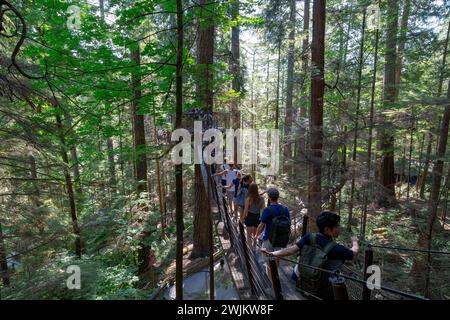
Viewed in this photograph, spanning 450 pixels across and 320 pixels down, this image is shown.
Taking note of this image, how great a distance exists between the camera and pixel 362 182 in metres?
5.96

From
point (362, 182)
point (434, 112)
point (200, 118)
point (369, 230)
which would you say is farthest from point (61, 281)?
point (369, 230)

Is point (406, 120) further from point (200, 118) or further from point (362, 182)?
point (200, 118)

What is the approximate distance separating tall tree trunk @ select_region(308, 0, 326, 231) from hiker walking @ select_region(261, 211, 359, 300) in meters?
3.49

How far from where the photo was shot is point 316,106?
6160 mm

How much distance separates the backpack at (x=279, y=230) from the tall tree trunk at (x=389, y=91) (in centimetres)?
370

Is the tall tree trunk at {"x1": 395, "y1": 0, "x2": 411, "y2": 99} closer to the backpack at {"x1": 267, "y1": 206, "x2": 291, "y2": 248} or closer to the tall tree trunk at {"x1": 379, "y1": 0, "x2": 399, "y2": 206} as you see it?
the tall tree trunk at {"x1": 379, "y1": 0, "x2": 399, "y2": 206}

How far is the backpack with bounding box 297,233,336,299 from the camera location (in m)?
2.50

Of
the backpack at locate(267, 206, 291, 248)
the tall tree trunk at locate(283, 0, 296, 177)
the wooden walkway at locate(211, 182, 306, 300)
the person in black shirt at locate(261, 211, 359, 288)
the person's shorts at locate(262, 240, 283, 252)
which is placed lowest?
the wooden walkway at locate(211, 182, 306, 300)

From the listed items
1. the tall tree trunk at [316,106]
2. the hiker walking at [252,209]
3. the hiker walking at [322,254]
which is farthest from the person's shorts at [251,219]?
the hiker walking at [322,254]

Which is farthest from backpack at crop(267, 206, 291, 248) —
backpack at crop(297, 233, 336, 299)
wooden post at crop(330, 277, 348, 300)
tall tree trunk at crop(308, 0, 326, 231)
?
tall tree trunk at crop(308, 0, 326, 231)

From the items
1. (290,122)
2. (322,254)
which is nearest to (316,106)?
(290,122)

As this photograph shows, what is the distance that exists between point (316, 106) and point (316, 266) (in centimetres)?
449

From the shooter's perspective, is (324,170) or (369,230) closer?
(324,170)

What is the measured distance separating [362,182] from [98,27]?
6.74 metres
